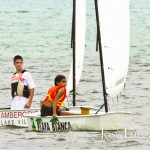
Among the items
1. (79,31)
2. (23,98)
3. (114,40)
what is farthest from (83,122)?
(79,31)

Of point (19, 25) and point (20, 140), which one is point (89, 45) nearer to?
point (19, 25)

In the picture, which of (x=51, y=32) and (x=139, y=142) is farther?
(x=51, y=32)

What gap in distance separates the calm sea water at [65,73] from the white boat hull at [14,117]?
0.19 metres

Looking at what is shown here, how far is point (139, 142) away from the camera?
17.3m

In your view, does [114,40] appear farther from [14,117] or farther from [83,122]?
[14,117]

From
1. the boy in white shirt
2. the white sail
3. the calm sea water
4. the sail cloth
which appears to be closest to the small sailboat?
the sail cloth

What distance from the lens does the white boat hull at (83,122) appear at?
18.0 meters

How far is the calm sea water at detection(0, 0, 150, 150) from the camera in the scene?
17406mm

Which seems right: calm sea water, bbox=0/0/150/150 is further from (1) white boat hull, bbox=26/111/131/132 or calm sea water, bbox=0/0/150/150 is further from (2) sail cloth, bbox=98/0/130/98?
(2) sail cloth, bbox=98/0/130/98

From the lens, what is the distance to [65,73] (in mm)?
34719

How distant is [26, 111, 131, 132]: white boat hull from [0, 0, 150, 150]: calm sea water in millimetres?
156

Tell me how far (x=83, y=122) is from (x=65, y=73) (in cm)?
1667

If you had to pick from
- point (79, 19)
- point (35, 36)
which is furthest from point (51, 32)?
point (79, 19)

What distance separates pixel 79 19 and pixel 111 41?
192cm
